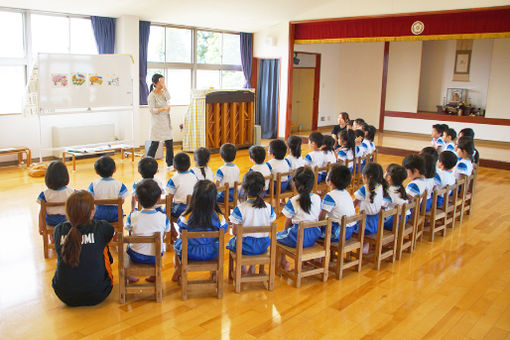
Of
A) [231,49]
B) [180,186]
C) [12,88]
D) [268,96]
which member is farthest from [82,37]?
[180,186]

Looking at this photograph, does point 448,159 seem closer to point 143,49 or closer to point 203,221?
point 203,221

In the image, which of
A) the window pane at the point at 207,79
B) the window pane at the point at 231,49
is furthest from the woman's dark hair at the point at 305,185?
the window pane at the point at 231,49

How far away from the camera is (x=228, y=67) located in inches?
407

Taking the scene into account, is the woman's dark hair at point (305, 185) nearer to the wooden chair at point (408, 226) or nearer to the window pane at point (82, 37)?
the wooden chair at point (408, 226)

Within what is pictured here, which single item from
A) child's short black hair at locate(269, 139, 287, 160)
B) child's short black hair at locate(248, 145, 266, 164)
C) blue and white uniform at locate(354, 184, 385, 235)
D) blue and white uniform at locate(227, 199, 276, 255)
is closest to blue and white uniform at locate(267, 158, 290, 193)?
child's short black hair at locate(269, 139, 287, 160)

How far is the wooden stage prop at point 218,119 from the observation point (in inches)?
334

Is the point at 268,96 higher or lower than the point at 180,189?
higher

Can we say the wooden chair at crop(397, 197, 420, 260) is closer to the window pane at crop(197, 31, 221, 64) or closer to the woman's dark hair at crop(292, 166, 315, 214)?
the woman's dark hair at crop(292, 166, 315, 214)

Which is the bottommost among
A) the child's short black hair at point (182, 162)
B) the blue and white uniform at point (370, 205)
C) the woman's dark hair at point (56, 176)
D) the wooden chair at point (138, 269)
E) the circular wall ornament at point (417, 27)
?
the wooden chair at point (138, 269)

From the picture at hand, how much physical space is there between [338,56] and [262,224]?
10.2 m

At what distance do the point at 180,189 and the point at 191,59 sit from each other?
242 inches

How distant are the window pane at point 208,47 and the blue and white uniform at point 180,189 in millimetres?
6212

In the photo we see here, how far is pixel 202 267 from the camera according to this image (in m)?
3.05

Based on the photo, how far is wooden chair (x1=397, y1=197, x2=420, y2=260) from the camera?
3.82m
